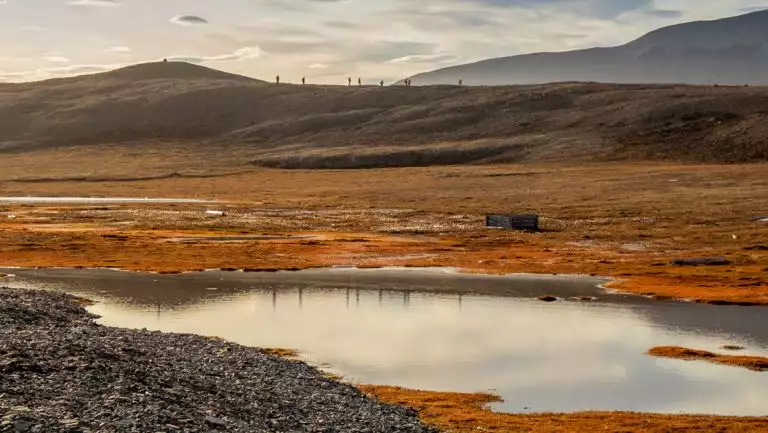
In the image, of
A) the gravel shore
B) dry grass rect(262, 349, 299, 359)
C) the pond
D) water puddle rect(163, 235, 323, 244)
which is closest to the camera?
the gravel shore

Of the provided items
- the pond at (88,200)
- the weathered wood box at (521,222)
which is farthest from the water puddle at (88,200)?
A: the weathered wood box at (521,222)

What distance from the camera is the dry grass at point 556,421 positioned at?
29.2 metres

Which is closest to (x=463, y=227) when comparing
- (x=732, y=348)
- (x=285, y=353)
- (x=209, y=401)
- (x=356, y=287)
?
(x=356, y=287)

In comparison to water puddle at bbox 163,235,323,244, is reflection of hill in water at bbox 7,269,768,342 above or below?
below

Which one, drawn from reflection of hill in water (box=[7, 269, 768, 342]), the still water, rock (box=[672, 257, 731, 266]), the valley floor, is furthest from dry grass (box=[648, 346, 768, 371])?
rock (box=[672, 257, 731, 266])

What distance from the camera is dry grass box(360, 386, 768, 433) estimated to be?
29.2 meters

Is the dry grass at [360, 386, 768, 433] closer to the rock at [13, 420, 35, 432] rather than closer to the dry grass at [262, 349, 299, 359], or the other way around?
the dry grass at [262, 349, 299, 359]

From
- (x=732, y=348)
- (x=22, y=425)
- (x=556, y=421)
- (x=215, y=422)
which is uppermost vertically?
(x=22, y=425)

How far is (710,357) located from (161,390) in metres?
23.5

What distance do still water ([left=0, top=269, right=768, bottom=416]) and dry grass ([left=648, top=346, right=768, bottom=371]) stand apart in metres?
0.89

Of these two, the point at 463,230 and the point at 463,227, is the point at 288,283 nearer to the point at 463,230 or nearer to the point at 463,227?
the point at 463,230

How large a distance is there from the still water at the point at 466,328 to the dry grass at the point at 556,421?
1378mm

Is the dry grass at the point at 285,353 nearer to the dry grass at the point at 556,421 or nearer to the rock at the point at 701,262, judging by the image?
the dry grass at the point at 556,421

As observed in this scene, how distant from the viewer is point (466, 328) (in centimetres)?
4738
